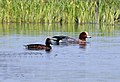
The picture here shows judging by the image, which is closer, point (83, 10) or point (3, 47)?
point (3, 47)

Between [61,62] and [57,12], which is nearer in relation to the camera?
[61,62]

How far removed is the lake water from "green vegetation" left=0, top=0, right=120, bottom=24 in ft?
38.0

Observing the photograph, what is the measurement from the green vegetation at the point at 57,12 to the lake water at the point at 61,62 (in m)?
11.6

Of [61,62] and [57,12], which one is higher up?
[57,12]

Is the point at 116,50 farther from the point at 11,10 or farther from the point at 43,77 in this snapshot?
the point at 11,10

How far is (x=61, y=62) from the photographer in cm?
1828

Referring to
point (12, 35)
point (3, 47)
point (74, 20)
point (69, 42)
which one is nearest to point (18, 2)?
point (74, 20)

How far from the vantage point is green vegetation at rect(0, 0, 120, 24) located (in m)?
38.5

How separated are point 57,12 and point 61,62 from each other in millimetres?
A: 20615

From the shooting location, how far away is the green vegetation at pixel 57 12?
3847cm

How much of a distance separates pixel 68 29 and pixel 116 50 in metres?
11.4

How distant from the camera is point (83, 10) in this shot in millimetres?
38719

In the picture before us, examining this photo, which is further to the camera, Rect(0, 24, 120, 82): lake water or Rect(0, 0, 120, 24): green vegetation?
Rect(0, 0, 120, 24): green vegetation

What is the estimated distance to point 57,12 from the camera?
38.8 metres
